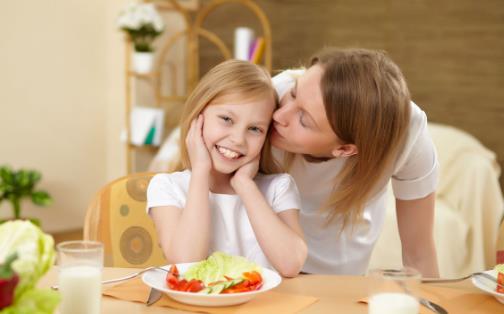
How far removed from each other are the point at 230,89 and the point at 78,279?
0.74 meters

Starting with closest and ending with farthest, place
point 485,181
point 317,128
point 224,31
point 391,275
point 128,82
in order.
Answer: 1. point 391,275
2. point 317,128
3. point 485,181
4. point 128,82
5. point 224,31

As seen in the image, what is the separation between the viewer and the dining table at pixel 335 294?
115 cm

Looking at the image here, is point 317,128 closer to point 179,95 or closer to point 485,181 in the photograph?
point 485,181

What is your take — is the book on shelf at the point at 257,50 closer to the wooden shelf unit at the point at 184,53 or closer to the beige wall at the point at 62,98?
the wooden shelf unit at the point at 184,53

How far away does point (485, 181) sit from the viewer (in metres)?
3.49

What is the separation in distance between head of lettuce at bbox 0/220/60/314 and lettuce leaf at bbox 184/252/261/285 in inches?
14.7

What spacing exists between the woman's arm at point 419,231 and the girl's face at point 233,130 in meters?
0.51

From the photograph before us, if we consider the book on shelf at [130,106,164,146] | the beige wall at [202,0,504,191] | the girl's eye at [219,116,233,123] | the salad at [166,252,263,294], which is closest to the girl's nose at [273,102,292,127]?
the girl's eye at [219,116,233,123]

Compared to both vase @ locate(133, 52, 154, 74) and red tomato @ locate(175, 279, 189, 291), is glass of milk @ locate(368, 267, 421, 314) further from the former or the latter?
vase @ locate(133, 52, 154, 74)

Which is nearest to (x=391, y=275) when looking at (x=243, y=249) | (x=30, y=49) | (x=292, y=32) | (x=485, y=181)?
(x=243, y=249)

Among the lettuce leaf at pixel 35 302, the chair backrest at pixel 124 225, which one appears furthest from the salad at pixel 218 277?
the chair backrest at pixel 124 225

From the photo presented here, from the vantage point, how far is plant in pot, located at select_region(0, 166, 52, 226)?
429 centimetres

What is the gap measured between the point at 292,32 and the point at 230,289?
358 centimetres

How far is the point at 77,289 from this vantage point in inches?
38.9
